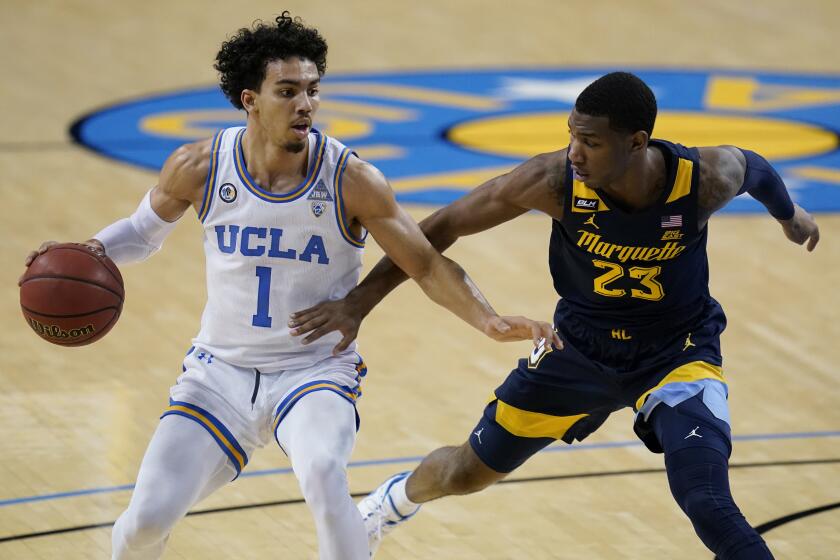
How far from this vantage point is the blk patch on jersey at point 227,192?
6.03m

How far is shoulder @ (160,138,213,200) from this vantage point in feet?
20.0

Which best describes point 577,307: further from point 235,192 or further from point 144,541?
point 144,541

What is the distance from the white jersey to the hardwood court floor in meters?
1.45

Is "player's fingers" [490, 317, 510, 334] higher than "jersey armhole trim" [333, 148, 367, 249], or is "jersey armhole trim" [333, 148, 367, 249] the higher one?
"jersey armhole trim" [333, 148, 367, 249]

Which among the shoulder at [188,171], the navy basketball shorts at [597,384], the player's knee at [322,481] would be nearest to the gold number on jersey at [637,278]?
the navy basketball shorts at [597,384]

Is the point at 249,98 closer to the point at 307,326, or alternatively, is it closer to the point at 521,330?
the point at 307,326

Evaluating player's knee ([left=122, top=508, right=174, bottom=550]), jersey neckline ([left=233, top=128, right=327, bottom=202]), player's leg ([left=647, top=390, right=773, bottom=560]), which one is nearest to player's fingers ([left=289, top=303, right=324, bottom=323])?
jersey neckline ([left=233, top=128, right=327, bottom=202])

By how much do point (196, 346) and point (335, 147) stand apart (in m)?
0.99

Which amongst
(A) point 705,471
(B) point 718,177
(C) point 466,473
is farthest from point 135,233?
(A) point 705,471

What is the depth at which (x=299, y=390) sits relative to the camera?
593 centimetres

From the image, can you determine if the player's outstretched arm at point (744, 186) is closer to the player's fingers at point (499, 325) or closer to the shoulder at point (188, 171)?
the player's fingers at point (499, 325)

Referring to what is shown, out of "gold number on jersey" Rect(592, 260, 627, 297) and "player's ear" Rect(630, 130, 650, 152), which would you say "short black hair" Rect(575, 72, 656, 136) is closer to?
"player's ear" Rect(630, 130, 650, 152)

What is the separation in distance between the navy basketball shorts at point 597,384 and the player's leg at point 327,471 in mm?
855

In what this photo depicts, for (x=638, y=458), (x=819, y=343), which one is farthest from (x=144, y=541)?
(x=819, y=343)
